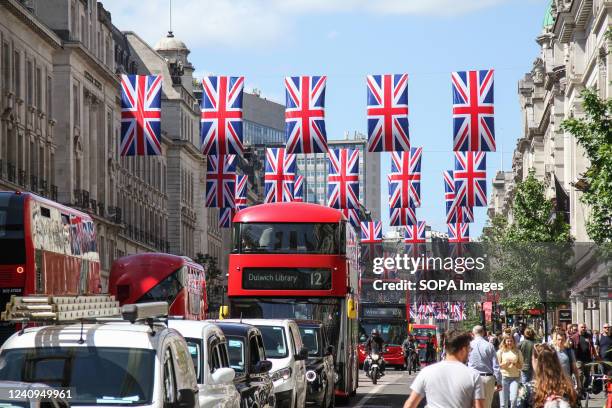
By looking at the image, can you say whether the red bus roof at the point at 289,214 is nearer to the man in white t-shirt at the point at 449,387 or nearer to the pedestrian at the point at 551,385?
the pedestrian at the point at 551,385

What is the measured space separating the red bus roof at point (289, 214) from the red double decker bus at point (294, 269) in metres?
0.02

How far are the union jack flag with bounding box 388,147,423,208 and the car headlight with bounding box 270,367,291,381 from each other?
37338mm

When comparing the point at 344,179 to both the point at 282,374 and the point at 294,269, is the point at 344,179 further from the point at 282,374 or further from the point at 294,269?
the point at 282,374

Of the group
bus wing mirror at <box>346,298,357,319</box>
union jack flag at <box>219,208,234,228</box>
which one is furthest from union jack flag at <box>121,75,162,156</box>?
union jack flag at <box>219,208,234,228</box>

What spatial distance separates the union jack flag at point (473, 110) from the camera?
4159cm

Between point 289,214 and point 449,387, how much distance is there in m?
21.5

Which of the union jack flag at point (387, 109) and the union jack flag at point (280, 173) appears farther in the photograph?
the union jack flag at point (280, 173)

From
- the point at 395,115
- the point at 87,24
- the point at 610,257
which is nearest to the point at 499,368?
the point at 610,257

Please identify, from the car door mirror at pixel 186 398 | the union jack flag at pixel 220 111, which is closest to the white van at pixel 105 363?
the car door mirror at pixel 186 398

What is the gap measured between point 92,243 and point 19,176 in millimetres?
33752

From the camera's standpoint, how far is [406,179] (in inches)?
2352

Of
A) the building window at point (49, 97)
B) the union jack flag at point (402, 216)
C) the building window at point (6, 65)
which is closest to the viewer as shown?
the union jack flag at point (402, 216)

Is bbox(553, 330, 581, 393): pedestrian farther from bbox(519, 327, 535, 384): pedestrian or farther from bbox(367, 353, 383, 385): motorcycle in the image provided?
bbox(367, 353, 383, 385): motorcycle

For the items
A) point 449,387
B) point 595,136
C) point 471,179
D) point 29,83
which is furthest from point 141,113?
point 449,387
